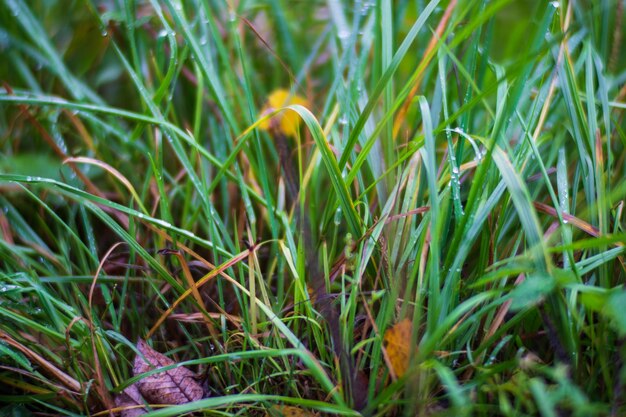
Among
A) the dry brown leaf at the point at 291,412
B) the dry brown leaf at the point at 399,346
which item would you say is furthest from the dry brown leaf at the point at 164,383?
the dry brown leaf at the point at 399,346

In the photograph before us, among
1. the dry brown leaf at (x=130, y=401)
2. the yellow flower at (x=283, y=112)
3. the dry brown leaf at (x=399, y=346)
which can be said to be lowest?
the dry brown leaf at (x=130, y=401)

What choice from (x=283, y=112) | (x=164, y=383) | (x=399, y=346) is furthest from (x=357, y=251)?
(x=283, y=112)

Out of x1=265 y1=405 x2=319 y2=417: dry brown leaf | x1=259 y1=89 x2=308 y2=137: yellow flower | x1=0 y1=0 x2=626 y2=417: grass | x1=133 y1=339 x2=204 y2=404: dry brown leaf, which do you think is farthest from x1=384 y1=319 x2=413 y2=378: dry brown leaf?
x1=259 y1=89 x2=308 y2=137: yellow flower

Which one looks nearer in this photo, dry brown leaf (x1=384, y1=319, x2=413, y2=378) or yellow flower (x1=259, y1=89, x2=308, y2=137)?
dry brown leaf (x1=384, y1=319, x2=413, y2=378)

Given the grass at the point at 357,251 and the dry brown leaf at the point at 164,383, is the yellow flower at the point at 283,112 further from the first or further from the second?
the dry brown leaf at the point at 164,383

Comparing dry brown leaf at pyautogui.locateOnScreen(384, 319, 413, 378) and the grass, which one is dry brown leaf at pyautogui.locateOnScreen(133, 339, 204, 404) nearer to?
the grass

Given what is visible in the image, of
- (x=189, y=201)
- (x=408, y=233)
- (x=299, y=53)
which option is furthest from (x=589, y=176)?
(x=299, y=53)

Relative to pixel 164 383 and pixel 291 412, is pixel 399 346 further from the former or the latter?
pixel 164 383
